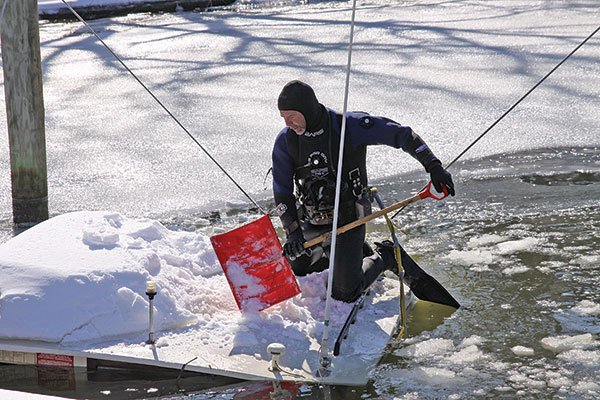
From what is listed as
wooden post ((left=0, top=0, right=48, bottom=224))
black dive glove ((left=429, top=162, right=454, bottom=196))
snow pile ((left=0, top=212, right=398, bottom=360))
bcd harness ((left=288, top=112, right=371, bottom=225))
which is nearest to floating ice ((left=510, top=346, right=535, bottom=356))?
snow pile ((left=0, top=212, right=398, bottom=360))

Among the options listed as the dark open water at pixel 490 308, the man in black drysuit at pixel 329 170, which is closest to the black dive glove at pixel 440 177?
the man in black drysuit at pixel 329 170

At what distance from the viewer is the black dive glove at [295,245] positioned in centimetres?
504

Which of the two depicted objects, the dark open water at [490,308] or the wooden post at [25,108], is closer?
the dark open water at [490,308]

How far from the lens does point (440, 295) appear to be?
17.8 ft

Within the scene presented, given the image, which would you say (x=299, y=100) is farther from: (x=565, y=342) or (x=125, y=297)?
(x=565, y=342)

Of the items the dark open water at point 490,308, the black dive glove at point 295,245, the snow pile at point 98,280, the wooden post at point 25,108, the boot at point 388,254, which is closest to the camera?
the dark open water at point 490,308

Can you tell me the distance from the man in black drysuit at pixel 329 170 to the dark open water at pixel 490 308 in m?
0.48

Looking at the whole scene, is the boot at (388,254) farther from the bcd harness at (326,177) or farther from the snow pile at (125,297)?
the bcd harness at (326,177)

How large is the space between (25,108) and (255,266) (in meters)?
2.42

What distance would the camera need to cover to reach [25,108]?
6.76 meters

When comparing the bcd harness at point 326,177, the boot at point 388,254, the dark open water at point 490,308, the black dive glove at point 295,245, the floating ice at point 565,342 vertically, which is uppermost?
the bcd harness at point 326,177

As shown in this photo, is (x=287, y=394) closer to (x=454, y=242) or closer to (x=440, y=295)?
(x=440, y=295)

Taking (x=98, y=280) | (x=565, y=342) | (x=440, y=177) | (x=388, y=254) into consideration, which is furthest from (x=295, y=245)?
(x=565, y=342)

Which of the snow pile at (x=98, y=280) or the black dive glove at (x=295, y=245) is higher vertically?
the black dive glove at (x=295, y=245)
